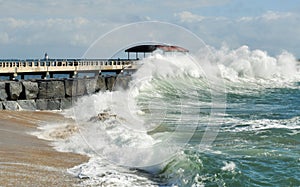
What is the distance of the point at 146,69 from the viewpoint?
145ft

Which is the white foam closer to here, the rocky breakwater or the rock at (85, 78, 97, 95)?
the rocky breakwater

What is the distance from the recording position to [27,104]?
78.5 ft

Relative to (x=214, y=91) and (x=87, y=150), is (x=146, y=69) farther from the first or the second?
(x=87, y=150)

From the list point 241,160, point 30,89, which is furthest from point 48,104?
point 241,160

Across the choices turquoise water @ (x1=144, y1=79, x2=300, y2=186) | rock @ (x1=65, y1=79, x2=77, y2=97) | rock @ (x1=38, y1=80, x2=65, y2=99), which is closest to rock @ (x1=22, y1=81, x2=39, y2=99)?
rock @ (x1=38, y1=80, x2=65, y2=99)

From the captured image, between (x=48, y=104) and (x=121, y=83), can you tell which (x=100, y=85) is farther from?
(x=48, y=104)

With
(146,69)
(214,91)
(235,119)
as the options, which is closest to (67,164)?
(235,119)

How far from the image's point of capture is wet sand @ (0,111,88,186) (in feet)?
30.4

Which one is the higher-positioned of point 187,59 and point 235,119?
point 187,59

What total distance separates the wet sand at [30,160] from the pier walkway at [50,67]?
1148 centimetres

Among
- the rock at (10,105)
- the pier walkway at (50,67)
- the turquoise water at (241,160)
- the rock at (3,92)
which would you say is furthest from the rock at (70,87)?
the turquoise water at (241,160)

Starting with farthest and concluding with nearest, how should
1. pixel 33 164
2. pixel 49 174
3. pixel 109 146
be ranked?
pixel 109 146
pixel 33 164
pixel 49 174

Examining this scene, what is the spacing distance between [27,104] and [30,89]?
103 centimetres

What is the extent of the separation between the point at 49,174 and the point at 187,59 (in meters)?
39.1
